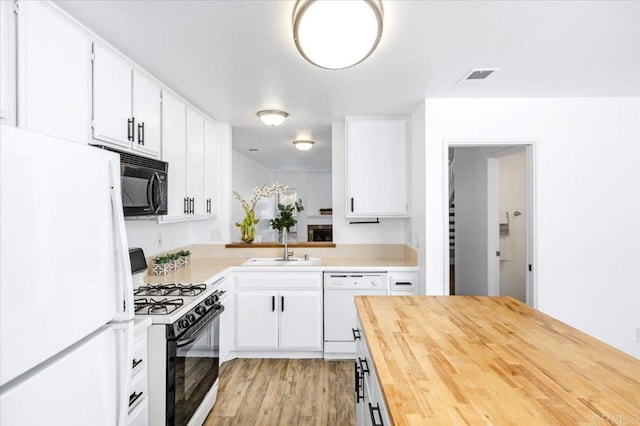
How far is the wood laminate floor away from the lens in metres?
2.39

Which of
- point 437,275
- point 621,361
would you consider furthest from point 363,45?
point 437,275

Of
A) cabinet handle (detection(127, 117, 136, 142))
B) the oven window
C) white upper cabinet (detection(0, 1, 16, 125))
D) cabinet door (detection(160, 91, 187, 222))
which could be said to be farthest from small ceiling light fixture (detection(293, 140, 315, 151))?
white upper cabinet (detection(0, 1, 16, 125))

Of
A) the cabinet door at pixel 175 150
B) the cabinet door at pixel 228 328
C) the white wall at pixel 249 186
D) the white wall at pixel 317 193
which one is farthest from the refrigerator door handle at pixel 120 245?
the white wall at pixel 317 193

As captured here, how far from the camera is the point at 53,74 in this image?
60.3 inches

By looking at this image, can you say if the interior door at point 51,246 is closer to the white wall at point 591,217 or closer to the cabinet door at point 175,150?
the cabinet door at point 175,150

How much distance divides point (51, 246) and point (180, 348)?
4.03 ft

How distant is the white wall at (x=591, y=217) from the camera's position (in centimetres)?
289

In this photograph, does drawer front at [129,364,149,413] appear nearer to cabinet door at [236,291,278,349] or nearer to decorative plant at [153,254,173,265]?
decorative plant at [153,254,173,265]

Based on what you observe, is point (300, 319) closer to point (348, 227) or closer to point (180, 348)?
point (348, 227)

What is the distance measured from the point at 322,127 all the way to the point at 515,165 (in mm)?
2642

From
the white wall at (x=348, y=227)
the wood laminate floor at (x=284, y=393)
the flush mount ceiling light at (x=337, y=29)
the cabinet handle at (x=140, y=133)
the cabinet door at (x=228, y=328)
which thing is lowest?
the wood laminate floor at (x=284, y=393)

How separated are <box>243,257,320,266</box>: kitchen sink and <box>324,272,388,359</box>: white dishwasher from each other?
34 centimetres

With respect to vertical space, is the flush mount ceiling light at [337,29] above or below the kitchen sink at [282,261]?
above

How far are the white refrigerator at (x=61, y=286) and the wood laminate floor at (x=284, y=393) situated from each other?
143 centimetres
